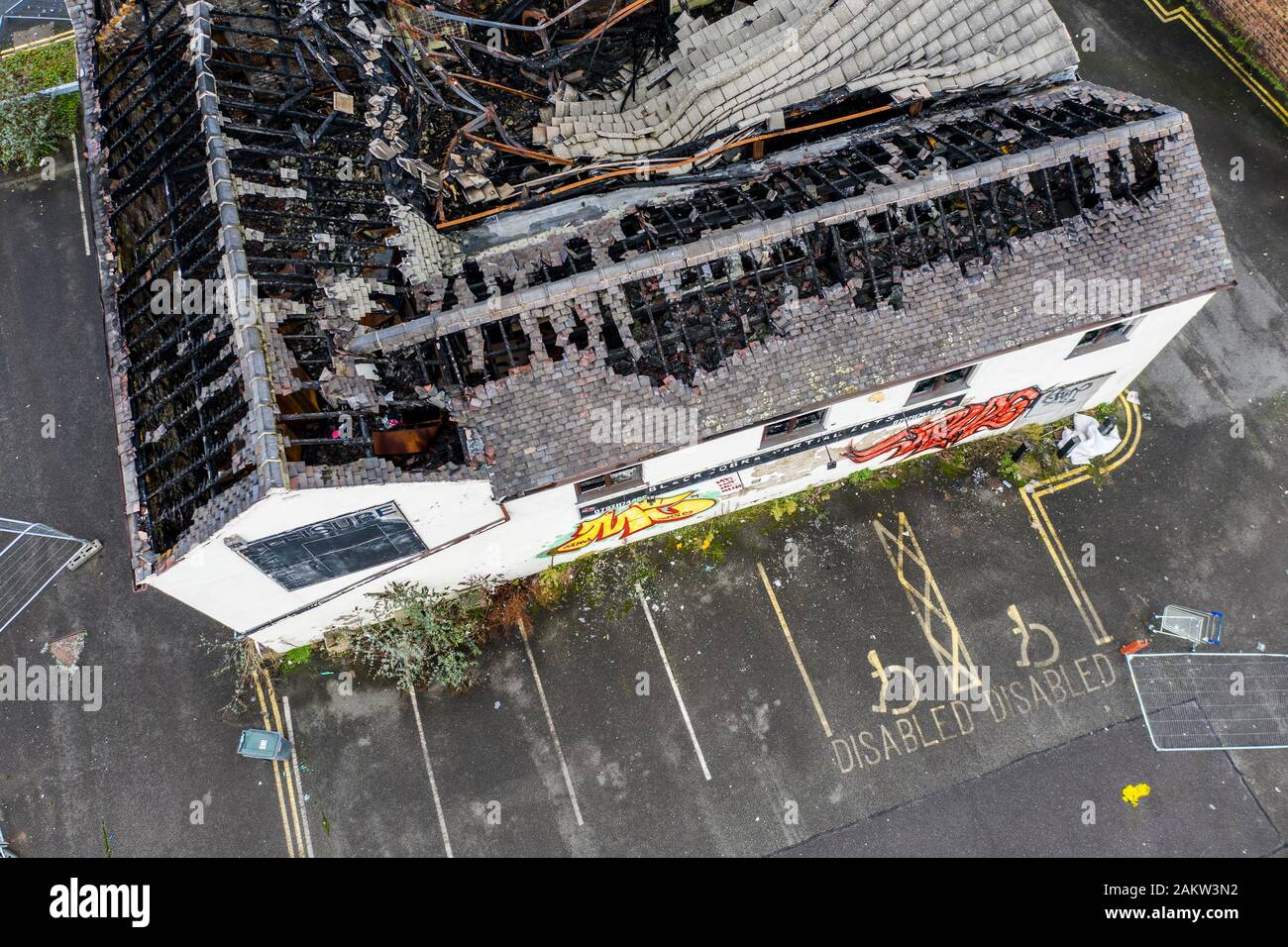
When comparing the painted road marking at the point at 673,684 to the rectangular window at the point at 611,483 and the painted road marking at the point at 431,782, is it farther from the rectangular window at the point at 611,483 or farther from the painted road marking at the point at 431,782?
the painted road marking at the point at 431,782

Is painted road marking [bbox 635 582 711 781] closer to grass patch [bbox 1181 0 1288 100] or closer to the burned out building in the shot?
the burned out building

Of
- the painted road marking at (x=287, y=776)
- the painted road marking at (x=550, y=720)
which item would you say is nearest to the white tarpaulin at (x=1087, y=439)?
the painted road marking at (x=550, y=720)

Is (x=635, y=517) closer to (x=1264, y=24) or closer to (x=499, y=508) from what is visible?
(x=499, y=508)

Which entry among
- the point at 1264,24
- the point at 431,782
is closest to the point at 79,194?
the point at 431,782

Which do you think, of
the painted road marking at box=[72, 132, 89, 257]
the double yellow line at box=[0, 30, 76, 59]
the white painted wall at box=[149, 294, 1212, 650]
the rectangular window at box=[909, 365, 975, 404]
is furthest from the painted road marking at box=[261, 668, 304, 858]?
the double yellow line at box=[0, 30, 76, 59]

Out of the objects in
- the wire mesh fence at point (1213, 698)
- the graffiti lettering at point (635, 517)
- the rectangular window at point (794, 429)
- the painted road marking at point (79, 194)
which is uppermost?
the painted road marking at point (79, 194)

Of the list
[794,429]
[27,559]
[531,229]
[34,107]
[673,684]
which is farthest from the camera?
[34,107]

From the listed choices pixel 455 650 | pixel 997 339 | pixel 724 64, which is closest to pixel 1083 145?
pixel 997 339
